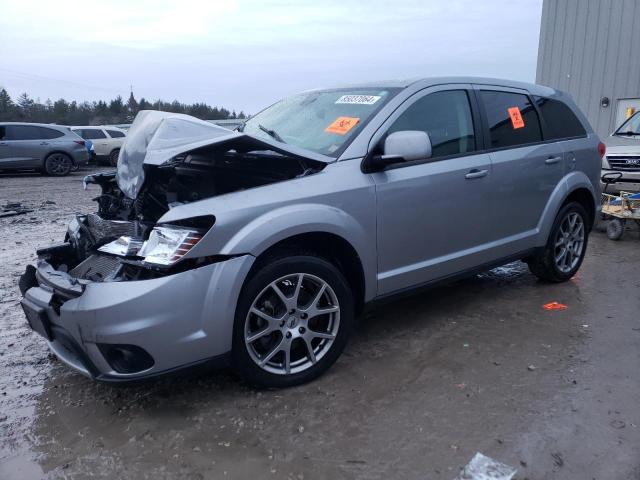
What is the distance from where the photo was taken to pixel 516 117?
442 centimetres

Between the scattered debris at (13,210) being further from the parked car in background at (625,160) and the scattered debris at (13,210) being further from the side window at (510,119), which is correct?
the parked car in background at (625,160)

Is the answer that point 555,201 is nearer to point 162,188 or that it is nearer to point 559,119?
point 559,119

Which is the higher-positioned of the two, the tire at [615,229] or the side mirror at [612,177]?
the side mirror at [612,177]

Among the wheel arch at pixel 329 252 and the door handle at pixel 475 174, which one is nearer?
the wheel arch at pixel 329 252

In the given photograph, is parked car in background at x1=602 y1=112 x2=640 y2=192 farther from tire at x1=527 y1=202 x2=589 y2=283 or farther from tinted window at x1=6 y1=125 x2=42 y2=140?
tinted window at x1=6 y1=125 x2=42 y2=140

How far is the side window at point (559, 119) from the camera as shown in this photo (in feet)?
15.5

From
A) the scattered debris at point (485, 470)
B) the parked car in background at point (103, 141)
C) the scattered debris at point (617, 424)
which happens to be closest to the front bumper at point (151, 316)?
the scattered debris at point (485, 470)

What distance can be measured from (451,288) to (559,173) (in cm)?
136

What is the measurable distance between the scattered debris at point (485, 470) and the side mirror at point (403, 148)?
66.2 inches

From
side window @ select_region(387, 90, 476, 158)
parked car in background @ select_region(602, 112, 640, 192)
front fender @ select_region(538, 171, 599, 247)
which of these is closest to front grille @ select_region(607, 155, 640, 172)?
parked car in background @ select_region(602, 112, 640, 192)

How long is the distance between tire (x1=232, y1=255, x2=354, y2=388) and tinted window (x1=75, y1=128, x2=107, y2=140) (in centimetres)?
1901

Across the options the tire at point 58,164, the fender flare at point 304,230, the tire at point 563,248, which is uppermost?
the fender flare at point 304,230

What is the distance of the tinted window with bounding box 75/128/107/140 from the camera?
65.1ft

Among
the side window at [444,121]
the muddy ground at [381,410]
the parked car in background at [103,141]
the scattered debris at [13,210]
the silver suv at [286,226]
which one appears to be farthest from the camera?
the parked car in background at [103,141]
